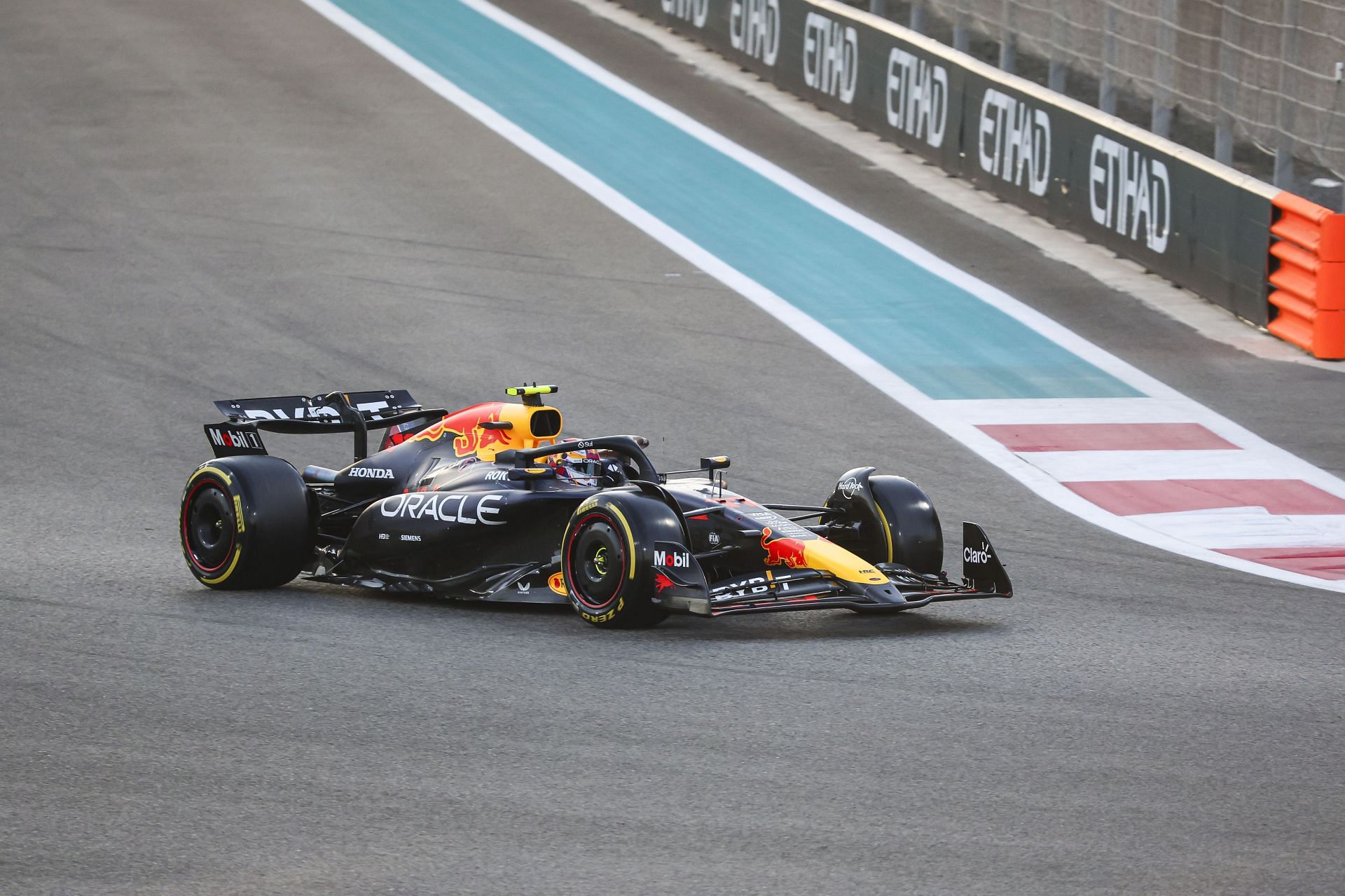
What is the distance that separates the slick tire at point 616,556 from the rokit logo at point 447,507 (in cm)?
57

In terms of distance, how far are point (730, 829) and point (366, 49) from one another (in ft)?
72.7

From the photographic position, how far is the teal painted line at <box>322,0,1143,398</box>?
15.9m

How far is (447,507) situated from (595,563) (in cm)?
107

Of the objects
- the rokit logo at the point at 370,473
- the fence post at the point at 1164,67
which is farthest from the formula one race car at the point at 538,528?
the fence post at the point at 1164,67

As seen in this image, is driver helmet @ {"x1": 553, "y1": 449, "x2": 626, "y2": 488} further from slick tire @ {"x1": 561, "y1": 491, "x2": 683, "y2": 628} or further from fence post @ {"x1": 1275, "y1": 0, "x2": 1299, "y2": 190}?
fence post @ {"x1": 1275, "y1": 0, "x2": 1299, "y2": 190}

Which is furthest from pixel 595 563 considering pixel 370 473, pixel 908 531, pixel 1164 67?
pixel 1164 67

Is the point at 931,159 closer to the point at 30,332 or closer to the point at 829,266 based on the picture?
the point at 829,266

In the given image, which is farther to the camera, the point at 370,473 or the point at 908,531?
the point at 370,473

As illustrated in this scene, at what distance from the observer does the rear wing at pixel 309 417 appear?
1030 centimetres

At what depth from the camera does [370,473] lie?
397 inches

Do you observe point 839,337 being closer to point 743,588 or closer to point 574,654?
point 743,588

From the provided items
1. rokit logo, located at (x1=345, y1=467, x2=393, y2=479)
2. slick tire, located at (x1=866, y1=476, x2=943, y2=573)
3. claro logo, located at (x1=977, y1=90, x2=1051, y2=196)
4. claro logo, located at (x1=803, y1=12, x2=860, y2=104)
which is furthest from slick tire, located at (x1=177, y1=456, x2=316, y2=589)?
claro logo, located at (x1=803, y1=12, x2=860, y2=104)

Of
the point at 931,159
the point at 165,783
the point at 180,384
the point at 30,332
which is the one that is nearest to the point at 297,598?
the point at 165,783

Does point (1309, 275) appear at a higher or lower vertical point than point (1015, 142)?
lower
